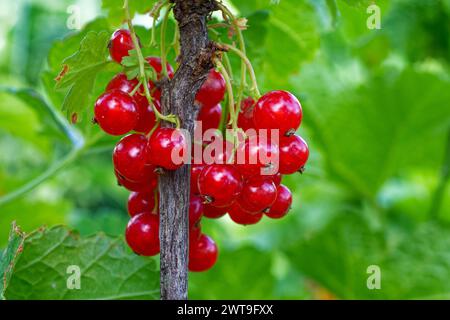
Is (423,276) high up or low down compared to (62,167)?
down

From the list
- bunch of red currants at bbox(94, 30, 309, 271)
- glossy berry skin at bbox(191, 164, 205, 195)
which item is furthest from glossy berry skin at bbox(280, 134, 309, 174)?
glossy berry skin at bbox(191, 164, 205, 195)

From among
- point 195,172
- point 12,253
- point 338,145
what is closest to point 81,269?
point 12,253

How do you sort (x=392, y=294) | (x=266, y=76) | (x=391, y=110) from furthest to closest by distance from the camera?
(x=391, y=110)
(x=392, y=294)
(x=266, y=76)

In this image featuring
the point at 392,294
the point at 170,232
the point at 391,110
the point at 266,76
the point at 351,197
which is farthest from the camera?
the point at 351,197

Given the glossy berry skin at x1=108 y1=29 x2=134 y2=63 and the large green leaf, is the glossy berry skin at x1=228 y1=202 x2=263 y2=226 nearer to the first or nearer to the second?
the glossy berry skin at x1=108 y1=29 x2=134 y2=63

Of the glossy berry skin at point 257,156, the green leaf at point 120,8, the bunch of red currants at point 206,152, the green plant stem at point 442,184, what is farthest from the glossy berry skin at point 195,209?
the green plant stem at point 442,184

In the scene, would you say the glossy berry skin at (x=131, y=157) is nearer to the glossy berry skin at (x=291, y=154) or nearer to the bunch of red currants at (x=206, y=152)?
the bunch of red currants at (x=206, y=152)

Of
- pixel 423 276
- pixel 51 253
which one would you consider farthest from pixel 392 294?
pixel 51 253
